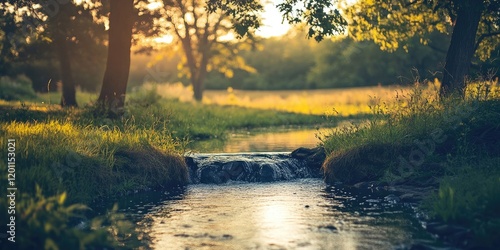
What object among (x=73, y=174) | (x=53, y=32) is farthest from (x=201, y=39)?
(x=73, y=174)

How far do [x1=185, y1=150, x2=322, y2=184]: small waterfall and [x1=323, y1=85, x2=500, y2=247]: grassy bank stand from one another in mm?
997

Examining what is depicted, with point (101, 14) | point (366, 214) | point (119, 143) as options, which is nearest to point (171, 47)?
point (101, 14)

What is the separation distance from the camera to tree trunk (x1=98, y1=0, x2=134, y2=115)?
2312 centimetres

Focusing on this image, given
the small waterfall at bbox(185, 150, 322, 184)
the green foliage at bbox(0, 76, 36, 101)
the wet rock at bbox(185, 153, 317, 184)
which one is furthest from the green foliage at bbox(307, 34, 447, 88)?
the wet rock at bbox(185, 153, 317, 184)

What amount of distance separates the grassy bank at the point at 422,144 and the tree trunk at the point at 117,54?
27.4 ft

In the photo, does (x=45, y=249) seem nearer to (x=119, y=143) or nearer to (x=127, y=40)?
(x=119, y=143)

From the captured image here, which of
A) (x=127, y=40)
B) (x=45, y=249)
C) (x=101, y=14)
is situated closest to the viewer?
(x=45, y=249)

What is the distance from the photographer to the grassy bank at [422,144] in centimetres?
1616

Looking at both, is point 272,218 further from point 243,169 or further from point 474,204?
point 243,169

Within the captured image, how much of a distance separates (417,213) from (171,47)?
134 ft

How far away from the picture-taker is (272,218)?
13258 mm

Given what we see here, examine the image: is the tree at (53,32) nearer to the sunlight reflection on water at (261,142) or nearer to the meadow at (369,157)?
the meadow at (369,157)

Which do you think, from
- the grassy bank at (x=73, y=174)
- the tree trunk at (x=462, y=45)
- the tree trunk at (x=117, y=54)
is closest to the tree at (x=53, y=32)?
the tree trunk at (x=117, y=54)

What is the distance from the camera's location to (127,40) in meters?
23.6
